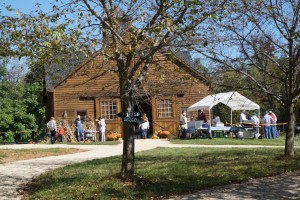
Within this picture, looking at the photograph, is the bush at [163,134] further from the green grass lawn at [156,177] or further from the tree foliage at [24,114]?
the green grass lawn at [156,177]

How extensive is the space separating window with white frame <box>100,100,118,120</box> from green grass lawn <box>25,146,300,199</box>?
1723 centimetres

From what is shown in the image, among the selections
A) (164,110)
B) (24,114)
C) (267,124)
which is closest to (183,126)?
(267,124)

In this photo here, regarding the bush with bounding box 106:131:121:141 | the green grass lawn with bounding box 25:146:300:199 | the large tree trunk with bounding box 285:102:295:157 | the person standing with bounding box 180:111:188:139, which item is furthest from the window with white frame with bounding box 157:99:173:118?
the large tree trunk with bounding box 285:102:295:157

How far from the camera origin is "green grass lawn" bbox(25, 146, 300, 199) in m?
8.95

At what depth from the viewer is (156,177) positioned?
10.2 metres

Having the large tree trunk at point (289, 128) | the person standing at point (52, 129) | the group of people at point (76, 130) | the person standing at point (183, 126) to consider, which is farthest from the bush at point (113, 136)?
the large tree trunk at point (289, 128)

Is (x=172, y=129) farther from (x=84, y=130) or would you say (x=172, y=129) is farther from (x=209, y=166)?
(x=209, y=166)

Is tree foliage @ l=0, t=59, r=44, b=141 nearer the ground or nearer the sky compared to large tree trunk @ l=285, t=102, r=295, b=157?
nearer the sky

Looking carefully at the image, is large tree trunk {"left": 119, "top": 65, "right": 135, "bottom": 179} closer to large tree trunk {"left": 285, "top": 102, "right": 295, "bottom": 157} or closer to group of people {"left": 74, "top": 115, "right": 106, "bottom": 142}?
large tree trunk {"left": 285, "top": 102, "right": 295, "bottom": 157}

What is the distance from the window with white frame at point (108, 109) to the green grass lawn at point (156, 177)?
1723 cm

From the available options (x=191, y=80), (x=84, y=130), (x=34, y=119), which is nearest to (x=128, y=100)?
(x=191, y=80)

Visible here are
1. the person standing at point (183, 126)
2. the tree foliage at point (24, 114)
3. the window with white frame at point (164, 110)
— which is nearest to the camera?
the person standing at point (183, 126)

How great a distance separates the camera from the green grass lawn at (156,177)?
29.4ft

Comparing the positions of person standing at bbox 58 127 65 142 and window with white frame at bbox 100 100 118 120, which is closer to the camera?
person standing at bbox 58 127 65 142
